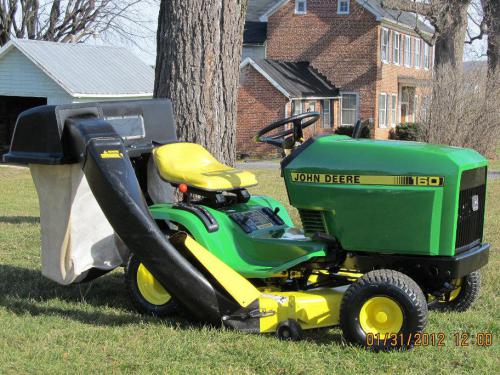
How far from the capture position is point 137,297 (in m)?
5.76

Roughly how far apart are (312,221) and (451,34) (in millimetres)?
22986

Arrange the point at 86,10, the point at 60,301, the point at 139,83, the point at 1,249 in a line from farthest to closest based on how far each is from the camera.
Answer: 1. the point at 86,10
2. the point at 139,83
3. the point at 1,249
4. the point at 60,301

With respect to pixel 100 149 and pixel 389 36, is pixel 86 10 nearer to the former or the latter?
pixel 389 36

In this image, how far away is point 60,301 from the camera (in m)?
6.20

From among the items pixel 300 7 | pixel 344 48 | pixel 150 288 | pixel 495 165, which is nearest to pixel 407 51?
pixel 344 48

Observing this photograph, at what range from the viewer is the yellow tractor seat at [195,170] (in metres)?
5.50

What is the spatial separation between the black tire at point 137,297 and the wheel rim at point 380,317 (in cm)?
152

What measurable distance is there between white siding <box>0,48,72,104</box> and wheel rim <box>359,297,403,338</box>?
67.3 ft

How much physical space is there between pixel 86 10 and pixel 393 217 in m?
35.3

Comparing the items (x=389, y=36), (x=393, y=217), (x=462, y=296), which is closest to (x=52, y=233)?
(x=393, y=217)

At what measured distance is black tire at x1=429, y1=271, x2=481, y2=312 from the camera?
569cm

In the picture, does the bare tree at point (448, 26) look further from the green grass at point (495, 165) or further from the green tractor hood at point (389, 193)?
the green tractor hood at point (389, 193)

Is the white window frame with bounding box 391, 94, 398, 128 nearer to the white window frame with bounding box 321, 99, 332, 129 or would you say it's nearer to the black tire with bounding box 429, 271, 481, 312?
the white window frame with bounding box 321, 99, 332, 129

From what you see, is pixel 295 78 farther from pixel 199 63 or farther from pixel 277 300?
pixel 277 300
